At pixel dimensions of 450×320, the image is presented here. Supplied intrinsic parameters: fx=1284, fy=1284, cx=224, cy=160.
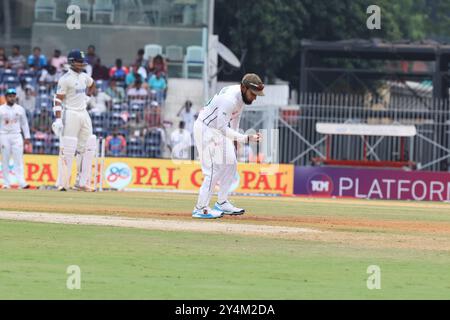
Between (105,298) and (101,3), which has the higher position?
(101,3)

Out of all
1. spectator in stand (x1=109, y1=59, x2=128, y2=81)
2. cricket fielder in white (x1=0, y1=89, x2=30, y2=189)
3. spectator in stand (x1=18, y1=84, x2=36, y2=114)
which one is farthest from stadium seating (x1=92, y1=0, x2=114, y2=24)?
cricket fielder in white (x1=0, y1=89, x2=30, y2=189)

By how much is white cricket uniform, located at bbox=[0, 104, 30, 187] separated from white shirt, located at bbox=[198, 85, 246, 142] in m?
12.1

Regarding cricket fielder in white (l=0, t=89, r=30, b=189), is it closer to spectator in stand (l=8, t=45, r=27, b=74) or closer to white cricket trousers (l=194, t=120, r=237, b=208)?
spectator in stand (l=8, t=45, r=27, b=74)

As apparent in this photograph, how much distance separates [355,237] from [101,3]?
90.9ft

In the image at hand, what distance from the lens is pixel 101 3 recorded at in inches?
1699

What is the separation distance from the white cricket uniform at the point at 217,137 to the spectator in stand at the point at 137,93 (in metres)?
19.6

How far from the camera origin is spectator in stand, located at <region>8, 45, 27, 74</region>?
133 feet

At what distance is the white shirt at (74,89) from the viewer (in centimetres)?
2506

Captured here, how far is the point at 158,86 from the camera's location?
39.5 meters

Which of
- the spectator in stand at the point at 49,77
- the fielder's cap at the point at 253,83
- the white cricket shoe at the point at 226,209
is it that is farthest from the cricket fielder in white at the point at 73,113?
the spectator in stand at the point at 49,77

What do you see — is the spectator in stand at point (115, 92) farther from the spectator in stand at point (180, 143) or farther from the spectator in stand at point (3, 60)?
the spectator in stand at point (3, 60)

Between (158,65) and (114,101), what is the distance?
2.59 metres
